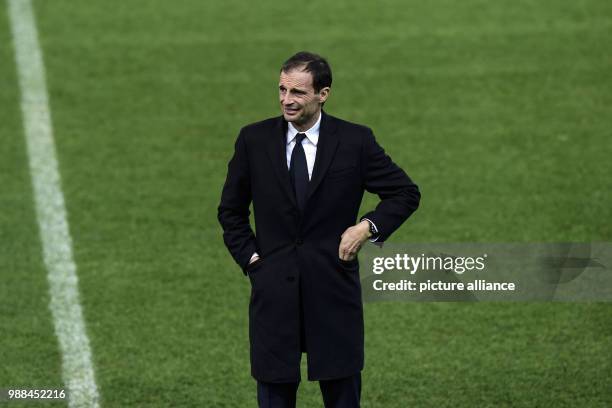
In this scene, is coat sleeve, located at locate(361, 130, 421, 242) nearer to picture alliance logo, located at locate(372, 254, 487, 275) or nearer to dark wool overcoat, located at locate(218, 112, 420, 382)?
dark wool overcoat, located at locate(218, 112, 420, 382)

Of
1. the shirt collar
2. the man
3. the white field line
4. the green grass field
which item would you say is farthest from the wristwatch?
the white field line

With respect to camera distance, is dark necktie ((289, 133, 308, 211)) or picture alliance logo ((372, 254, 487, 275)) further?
picture alliance logo ((372, 254, 487, 275))

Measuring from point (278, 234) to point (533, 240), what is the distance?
12.2 feet

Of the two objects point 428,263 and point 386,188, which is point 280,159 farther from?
point 428,263

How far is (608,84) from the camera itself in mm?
10875

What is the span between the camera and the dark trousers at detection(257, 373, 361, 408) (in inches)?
200

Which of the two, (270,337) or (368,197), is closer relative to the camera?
(270,337)

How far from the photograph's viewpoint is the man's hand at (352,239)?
16.0 ft

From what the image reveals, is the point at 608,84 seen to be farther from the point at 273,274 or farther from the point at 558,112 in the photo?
the point at 273,274

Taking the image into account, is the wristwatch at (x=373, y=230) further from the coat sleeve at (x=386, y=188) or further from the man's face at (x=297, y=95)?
the man's face at (x=297, y=95)

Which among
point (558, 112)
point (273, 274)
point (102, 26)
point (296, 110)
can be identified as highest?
point (102, 26)

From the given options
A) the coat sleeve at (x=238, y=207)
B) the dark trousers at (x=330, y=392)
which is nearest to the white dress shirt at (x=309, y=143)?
the coat sleeve at (x=238, y=207)

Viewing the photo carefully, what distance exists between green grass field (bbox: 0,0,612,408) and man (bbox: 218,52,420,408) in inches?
60.1

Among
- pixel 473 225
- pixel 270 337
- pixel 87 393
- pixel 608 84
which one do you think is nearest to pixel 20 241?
pixel 87 393
